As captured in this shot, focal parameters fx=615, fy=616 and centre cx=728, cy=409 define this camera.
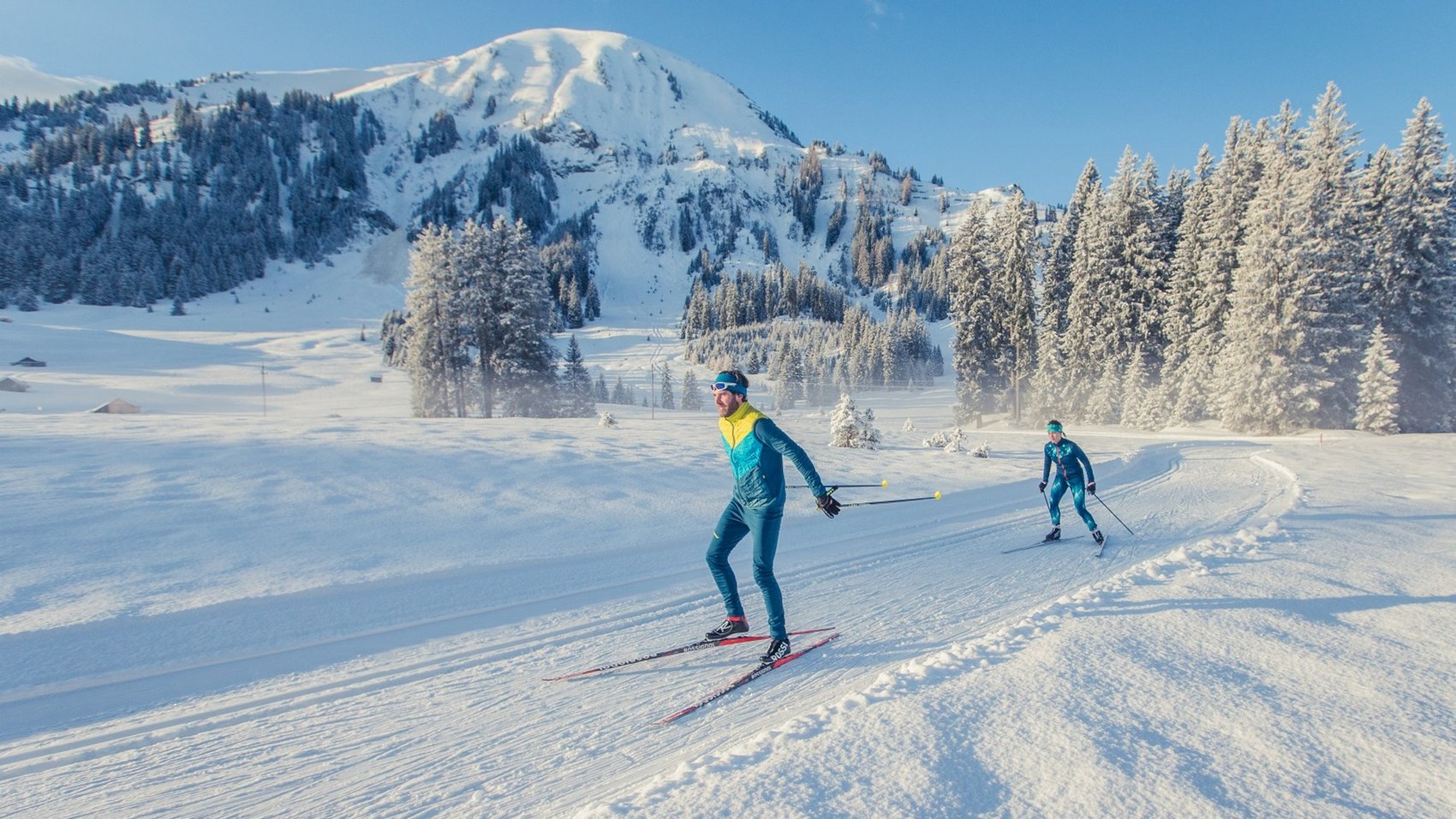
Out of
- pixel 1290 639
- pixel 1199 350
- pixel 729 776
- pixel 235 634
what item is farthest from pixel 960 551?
pixel 1199 350

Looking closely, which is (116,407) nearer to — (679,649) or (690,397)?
(690,397)

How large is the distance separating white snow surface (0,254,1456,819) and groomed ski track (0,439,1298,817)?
28 millimetres

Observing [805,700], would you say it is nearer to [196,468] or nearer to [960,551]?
[960,551]

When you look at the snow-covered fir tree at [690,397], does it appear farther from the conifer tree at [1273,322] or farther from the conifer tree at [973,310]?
the conifer tree at [1273,322]

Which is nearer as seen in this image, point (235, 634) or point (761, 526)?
point (761, 526)

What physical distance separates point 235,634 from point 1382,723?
26.8ft

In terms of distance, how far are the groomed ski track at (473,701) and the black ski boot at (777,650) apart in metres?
0.16

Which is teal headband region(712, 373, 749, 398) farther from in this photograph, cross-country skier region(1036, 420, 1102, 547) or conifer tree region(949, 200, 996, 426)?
conifer tree region(949, 200, 996, 426)

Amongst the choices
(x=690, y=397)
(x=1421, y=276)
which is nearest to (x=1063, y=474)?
(x=1421, y=276)

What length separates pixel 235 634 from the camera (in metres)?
5.36

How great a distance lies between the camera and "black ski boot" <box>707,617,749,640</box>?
5.24 meters

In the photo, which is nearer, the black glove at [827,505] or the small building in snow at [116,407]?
the black glove at [827,505]

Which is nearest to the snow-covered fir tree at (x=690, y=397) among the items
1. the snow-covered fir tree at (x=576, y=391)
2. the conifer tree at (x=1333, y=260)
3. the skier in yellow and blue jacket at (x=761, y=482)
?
the snow-covered fir tree at (x=576, y=391)

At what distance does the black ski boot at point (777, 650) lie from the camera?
4.82m
